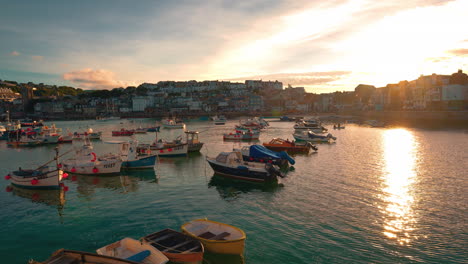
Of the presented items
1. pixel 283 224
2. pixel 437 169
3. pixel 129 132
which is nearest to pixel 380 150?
pixel 437 169

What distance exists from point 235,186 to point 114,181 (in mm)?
12547

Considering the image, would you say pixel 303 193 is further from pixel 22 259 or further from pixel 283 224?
pixel 22 259

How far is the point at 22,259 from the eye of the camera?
1435 cm

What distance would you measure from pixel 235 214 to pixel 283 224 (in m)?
3.51

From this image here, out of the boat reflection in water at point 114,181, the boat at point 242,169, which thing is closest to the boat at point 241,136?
the boat reflection in water at point 114,181

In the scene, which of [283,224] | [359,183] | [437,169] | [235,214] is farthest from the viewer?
[437,169]

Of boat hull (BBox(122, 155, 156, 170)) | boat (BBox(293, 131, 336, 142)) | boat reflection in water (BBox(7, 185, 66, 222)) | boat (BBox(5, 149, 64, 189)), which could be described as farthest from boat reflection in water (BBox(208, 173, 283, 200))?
boat (BBox(293, 131, 336, 142))

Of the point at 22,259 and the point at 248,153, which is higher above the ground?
the point at 248,153

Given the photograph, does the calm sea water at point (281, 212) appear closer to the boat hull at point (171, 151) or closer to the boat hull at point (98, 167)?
the boat hull at point (98, 167)

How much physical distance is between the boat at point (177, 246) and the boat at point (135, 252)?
0.49m

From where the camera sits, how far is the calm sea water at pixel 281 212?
14.8 meters

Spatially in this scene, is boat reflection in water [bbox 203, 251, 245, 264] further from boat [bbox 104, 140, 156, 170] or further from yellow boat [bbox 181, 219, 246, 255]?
boat [bbox 104, 140, 156, 170]

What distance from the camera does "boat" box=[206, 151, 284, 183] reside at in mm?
27047

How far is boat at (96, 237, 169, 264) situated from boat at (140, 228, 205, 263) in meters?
0.49
